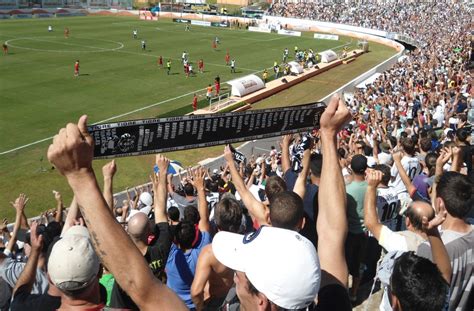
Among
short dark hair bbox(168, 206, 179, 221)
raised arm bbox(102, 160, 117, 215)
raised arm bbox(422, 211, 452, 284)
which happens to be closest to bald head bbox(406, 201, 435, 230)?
raised arm bbox(422, 211, 452, 284)

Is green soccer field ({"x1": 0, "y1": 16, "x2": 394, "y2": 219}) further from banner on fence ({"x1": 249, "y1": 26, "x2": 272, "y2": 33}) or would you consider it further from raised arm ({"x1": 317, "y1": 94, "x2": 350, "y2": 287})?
raised arm ({"x1": 317, "y1": 94, "x2": 350, "y2": 287})

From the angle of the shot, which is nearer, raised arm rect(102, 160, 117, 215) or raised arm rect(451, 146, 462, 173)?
raised arm rect(102, 160, 117, 215)

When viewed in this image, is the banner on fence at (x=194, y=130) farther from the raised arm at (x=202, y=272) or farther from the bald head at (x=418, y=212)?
the bald head at (x=418, y=212)

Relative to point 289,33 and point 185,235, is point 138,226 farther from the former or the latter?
point 289,33

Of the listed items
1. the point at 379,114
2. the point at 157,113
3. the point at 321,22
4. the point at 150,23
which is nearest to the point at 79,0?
the point at 150,23

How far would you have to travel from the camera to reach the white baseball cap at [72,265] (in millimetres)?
2527

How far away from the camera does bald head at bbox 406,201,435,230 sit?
4.05 metres

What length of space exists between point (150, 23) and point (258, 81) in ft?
129

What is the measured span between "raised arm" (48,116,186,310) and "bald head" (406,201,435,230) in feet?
8.94

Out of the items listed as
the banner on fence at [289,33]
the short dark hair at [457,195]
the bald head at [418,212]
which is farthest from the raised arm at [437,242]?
the banner on fence at [289,33]

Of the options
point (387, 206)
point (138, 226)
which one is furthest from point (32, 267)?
point (387, 206)

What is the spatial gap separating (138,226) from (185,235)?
59cm

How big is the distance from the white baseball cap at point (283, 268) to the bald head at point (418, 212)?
6.76ft

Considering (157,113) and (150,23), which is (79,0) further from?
(157,113)
